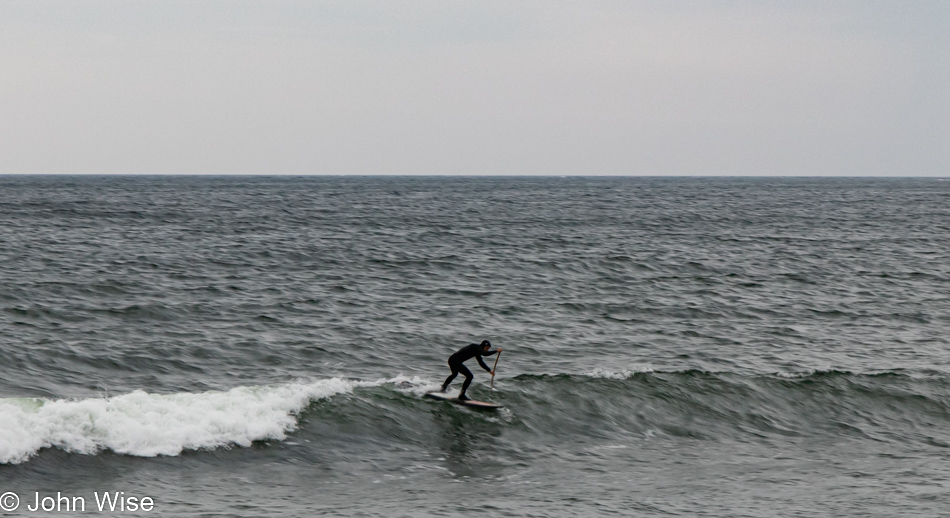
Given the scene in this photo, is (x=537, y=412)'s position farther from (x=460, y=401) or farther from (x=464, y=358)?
(x=464, y=358)

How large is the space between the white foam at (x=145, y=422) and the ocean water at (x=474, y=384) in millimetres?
54

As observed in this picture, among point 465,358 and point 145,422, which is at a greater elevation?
point 465,358

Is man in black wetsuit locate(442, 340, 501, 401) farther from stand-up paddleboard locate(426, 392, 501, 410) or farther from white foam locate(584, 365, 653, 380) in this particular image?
white foam locate(584, 365, 653, 380)

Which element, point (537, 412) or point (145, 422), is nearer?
point (145, 422)

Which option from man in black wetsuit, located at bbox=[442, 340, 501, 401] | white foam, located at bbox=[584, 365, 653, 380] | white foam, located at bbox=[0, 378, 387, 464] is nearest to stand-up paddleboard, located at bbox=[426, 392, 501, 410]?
man in black wetsuit, located at bbox=[442, 340, 501, 401]

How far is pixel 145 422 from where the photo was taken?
17.8 m

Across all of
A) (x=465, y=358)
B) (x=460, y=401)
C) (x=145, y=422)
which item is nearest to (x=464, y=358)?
(x=465, y=358)

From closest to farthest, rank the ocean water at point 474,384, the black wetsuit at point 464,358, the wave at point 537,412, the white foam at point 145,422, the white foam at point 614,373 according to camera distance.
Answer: the ocean water at point 474,384 → the white foam at point 145,422 → the wave at point 537,412 → the black wetsuit at point 464,358 → the white foam at point 614,373

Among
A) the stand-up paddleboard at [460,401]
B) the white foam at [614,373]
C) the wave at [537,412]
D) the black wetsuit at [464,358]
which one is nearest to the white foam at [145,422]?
the wave at [537,412]

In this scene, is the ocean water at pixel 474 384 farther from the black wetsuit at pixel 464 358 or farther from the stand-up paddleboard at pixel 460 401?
the black wetsuit at pixel 464 358

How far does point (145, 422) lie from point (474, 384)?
8.61 meters

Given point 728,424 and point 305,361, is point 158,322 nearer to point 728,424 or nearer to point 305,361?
point 305,361

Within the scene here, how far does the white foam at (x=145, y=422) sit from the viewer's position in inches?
655

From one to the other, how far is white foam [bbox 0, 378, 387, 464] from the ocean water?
0.05m
